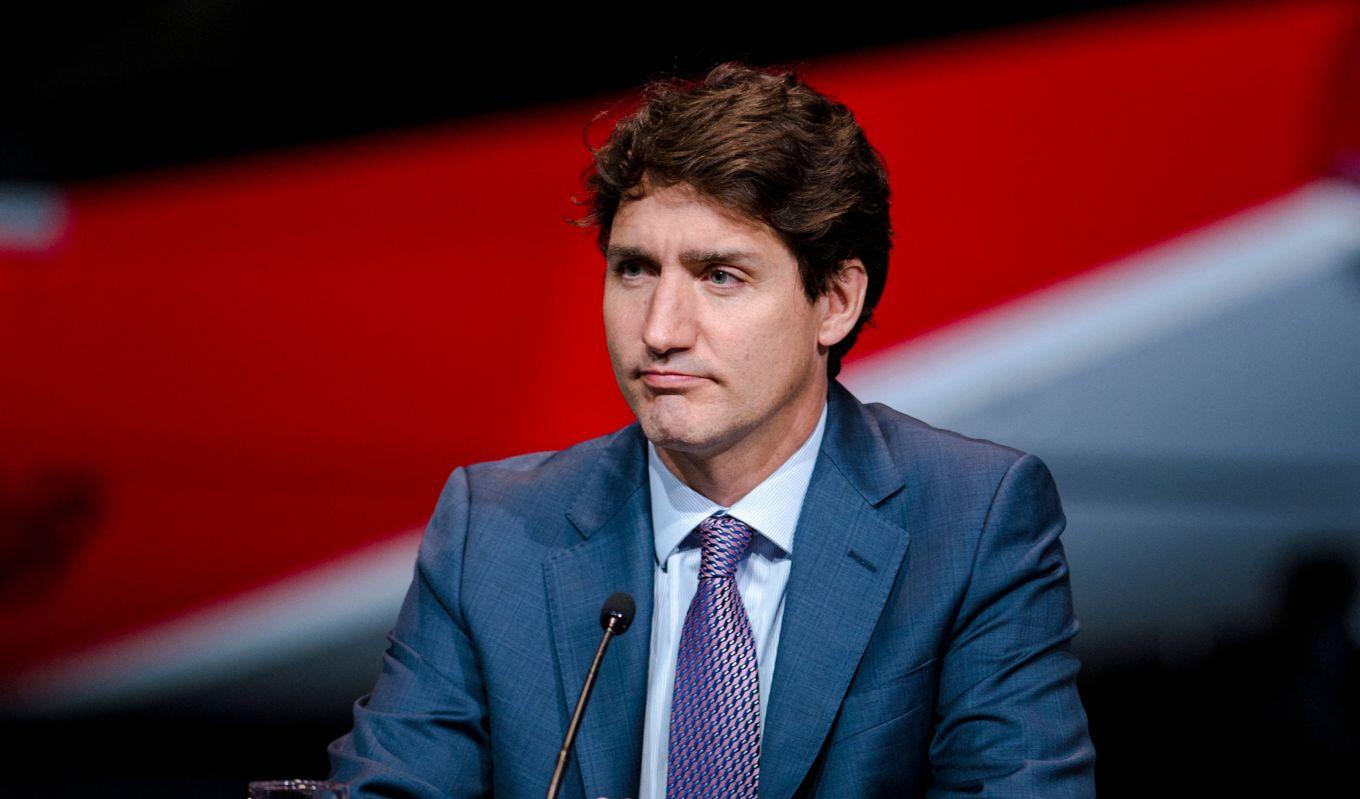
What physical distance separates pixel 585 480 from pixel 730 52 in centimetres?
167

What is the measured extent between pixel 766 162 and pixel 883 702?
28.2 inches

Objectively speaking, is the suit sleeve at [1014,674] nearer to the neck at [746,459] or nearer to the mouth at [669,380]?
the neck at [746,459]

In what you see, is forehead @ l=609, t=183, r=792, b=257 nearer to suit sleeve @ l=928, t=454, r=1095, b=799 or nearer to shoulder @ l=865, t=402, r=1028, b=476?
shoulder @ l=865, t=402, r=1028, b=476

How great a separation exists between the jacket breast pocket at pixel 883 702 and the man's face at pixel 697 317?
1.24 ft

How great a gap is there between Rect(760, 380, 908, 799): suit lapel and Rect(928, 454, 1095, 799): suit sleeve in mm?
127

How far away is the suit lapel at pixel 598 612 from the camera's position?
1748mm

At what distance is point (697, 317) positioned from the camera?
1.70 m

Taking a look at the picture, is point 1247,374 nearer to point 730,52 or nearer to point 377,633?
point 730,52

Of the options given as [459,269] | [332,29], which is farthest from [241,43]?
[459,269]

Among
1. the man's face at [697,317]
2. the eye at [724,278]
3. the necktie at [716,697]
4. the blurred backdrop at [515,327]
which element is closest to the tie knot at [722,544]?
the necktie at [716,697]

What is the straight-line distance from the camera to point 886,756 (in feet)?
5.50

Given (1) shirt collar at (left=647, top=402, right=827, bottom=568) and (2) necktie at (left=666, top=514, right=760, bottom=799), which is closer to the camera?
(2) necktie at (left=666, top=514, right=760, bottom=799)

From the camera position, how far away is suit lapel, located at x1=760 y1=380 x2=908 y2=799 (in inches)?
66.0

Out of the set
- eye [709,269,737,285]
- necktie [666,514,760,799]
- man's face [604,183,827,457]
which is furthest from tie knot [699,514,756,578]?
eye [709,269,737,285]
